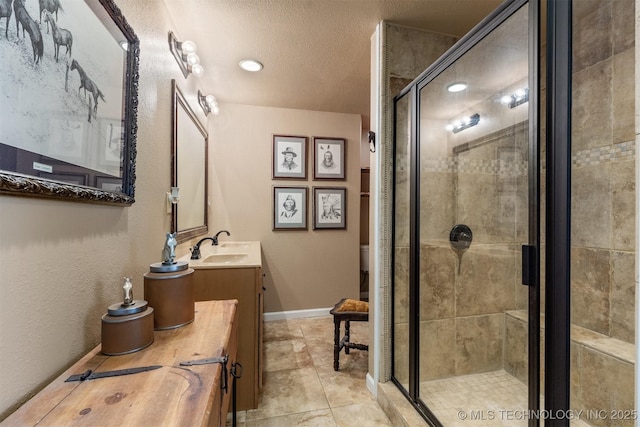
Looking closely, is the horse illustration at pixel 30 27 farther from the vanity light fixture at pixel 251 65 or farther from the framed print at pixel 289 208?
the framed print at pixel 289 208

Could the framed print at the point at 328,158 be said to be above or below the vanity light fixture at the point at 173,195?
above

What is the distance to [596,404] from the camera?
1489 millimetres

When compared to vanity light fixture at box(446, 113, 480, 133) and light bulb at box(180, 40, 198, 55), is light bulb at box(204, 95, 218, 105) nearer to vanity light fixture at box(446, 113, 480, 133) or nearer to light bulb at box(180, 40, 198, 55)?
light bulb at box(180, 40, 198, 55)

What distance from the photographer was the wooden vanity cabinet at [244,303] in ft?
5.54

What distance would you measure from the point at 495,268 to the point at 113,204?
6.43 ft

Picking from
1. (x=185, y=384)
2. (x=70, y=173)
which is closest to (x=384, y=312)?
(x=185, y=384)

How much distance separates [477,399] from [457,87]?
191cm

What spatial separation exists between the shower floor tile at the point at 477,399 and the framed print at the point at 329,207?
1.98 metres

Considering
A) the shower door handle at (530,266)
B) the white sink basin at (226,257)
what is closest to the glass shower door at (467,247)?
the shower door handle at (530,266)

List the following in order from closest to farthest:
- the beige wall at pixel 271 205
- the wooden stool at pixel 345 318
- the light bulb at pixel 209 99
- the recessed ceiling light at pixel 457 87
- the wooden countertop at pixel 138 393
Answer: the wooden countertop at pixel 138 393 < the recessed ceiling light at pixel 457 87 < the wooden stool at pixel 345 318 < the light bulb at pixel 209 99 < the beige wall at pixel 271 205

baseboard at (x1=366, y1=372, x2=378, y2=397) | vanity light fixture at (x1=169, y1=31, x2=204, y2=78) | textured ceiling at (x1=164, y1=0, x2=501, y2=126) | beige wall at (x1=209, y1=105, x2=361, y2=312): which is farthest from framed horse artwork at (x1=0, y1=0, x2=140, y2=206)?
beige wall at (x1=209, y1=105, x2=361, y2=312)

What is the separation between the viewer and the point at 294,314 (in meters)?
3.27

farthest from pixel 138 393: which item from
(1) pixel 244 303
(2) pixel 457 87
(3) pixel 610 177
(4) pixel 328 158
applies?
(4) pixel 328 158

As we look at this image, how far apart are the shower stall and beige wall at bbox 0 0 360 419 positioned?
4.86ft
